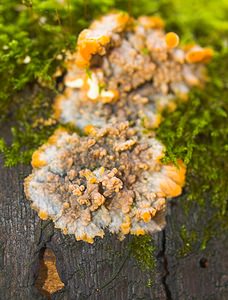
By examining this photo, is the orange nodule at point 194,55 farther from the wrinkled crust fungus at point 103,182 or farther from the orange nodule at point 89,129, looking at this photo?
the orange nodule at point 89,129

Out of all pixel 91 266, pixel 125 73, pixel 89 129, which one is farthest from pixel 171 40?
pixel 91 266

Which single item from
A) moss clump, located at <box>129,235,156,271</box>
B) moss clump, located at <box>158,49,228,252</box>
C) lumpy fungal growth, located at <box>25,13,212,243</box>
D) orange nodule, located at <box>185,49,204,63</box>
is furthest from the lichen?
moss clump, located at <box>129,235,156,271</box>

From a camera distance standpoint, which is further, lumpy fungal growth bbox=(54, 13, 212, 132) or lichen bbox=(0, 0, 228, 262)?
lumpy fungal growth bbox=(54, 13, 212, 132)

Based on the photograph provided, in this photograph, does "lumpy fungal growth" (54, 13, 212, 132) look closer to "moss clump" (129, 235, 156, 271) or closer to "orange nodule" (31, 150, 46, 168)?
"orange nodule" (31, 150, 46, 168)

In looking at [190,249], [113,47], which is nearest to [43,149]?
A: [113,47]

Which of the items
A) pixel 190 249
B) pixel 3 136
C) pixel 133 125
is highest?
pixel 3 136

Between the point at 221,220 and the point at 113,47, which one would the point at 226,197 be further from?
the point at 113,47

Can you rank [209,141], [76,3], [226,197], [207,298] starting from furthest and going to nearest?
[76,3] < [209,141] < [226,197] < [207,298]

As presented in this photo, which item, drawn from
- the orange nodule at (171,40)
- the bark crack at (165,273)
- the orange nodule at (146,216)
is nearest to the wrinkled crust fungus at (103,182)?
the orange nodule at (146,216)
